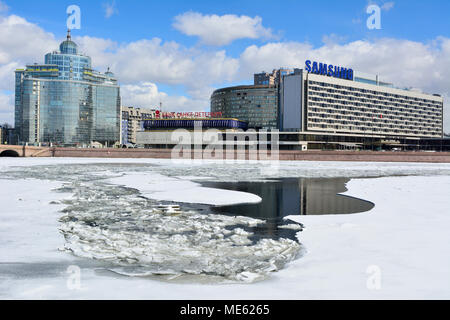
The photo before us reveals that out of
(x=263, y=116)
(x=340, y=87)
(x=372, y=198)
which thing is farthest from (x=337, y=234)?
(x=263, y=116)

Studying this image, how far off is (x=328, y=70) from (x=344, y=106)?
1553cm

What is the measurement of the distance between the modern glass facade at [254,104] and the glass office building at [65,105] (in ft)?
187

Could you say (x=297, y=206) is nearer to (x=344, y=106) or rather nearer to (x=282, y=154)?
(x=282, y=154)

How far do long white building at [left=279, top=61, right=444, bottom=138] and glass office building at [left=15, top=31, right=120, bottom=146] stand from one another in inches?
3638

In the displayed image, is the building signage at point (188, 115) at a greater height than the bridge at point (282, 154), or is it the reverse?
the building signage at point (188, 115)

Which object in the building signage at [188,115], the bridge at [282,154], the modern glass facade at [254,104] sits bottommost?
the bridge at [282,154]

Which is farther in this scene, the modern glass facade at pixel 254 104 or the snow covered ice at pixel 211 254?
the modern glass facade at pixel 254 104

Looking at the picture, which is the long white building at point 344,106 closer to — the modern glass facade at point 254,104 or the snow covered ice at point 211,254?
the modern glass facade at point 254,104

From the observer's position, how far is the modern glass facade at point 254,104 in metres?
186

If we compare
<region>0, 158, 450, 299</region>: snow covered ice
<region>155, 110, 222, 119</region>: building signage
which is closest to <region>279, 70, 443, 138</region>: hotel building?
<region>155, 110, 222, 119</region>: building signage

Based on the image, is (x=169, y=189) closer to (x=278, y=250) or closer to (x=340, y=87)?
(x=278, y=250)

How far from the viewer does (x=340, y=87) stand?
147250mm

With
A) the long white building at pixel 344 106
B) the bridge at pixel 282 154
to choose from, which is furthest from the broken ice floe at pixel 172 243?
the long white building at pixel 344 106
